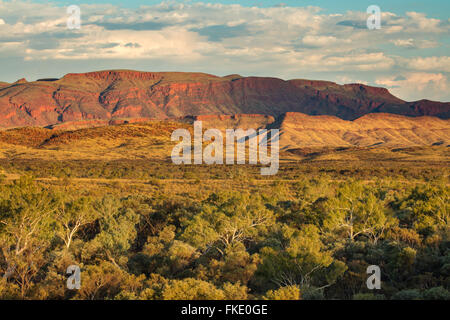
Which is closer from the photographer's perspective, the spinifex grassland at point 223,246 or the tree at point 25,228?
the spinifex grassland at point 223,246

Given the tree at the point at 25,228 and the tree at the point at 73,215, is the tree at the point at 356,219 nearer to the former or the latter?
the tree at the point at 73,215

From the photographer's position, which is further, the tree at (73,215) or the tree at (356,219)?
the tree at (73,215)

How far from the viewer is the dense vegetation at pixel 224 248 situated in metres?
17.0

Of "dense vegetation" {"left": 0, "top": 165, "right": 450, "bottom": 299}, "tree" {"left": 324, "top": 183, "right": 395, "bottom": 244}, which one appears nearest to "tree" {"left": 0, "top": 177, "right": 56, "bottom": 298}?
"dense vegetation" {"left": 0, "top": 165, "right": 450, "bottom": 299}

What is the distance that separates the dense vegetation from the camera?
16953mm

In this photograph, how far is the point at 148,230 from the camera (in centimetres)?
3006

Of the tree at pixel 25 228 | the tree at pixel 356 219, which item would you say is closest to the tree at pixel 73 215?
the tree at pixel 25 228

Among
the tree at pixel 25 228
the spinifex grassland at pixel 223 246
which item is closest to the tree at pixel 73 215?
the spinifex grassland at pixel 223 246

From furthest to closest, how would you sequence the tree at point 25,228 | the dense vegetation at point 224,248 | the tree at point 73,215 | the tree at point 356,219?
the tree at point 73,215
the tree at point 356,219
the tree at point 25,228
the dense vegetation at point 224,248

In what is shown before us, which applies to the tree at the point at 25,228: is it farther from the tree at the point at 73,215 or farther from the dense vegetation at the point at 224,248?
the tree at the point at 73,215

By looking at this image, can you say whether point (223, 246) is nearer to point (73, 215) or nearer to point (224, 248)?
point (224, 248)

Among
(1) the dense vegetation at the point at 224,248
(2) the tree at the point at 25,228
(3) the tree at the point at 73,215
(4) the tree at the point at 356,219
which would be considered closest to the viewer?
(1) the dense vegetation at the point at 224,248
